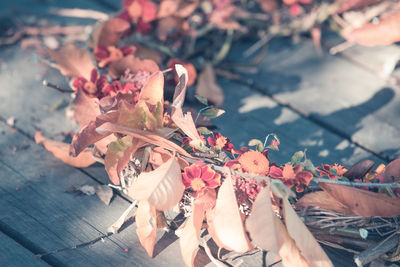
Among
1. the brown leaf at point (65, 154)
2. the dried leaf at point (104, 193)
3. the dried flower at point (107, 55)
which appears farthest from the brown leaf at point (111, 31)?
the dried leaf at point (104, 193)

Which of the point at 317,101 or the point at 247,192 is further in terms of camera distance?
the point at 317,101

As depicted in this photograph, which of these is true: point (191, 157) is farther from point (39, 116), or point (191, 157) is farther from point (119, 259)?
point (39, 116)

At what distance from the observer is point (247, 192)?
2.99 feet

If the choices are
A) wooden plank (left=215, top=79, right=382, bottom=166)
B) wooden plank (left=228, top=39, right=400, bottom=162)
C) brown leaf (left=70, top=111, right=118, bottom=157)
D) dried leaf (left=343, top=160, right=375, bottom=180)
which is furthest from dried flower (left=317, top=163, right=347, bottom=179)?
brown leaf (left=70, top=111, right=118, bottom=157)

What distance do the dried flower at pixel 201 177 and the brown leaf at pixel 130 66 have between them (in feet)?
1.25

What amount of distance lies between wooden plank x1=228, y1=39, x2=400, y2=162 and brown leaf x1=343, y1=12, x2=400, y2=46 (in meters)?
0.15

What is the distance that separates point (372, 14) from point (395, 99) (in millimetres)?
342

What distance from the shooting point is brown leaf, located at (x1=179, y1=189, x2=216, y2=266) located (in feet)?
2.97

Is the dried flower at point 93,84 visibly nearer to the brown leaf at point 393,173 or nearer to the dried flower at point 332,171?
the dried flower at point 332,171

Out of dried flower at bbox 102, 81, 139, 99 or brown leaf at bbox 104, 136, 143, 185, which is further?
dried flower at bbox 102, 81, 139, 99

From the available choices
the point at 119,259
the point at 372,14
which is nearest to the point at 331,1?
the point at 372,14

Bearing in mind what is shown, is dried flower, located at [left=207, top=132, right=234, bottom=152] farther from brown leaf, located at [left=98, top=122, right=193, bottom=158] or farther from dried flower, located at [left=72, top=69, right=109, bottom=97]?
dried flower, located at [left=72, top=69, right=109, bottom=97]

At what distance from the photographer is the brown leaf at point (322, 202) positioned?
0.92 m

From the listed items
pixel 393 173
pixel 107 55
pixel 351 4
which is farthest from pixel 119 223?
pixel 351 4
